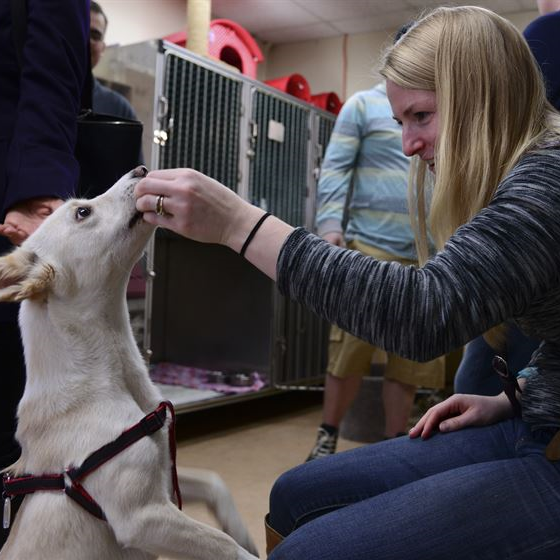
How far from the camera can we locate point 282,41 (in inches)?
233

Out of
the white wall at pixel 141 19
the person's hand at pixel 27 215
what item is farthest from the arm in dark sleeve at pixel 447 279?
the white wall at pixel 141 19

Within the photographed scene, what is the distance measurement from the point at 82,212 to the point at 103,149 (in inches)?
12.4

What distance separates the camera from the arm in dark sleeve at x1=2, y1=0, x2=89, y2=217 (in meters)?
1.32

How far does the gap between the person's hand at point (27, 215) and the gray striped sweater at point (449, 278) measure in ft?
1.99

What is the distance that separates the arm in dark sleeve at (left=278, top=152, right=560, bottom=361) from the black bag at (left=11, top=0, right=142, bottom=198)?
732 millimetres

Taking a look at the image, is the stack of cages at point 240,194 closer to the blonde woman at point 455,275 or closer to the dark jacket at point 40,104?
the dark jacket at point 40,104

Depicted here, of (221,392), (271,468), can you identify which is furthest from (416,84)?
(221,392)

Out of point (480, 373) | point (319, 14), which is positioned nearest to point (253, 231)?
point (480, 373)

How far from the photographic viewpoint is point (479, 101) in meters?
1.10

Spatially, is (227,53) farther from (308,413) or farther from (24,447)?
(24,447)

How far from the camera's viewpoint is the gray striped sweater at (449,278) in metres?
0.92

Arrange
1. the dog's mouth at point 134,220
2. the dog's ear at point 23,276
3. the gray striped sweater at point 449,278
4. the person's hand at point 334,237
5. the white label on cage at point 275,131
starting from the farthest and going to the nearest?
the white label on cage at point 275,131 → the person's hand at point 334,237 → the dog's mouth at point 134,220 → the dog's ear at point 23,276 → the gray striped sweater at point 449,278

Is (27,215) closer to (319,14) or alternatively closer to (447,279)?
(447,279)

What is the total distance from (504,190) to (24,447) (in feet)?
2.98
